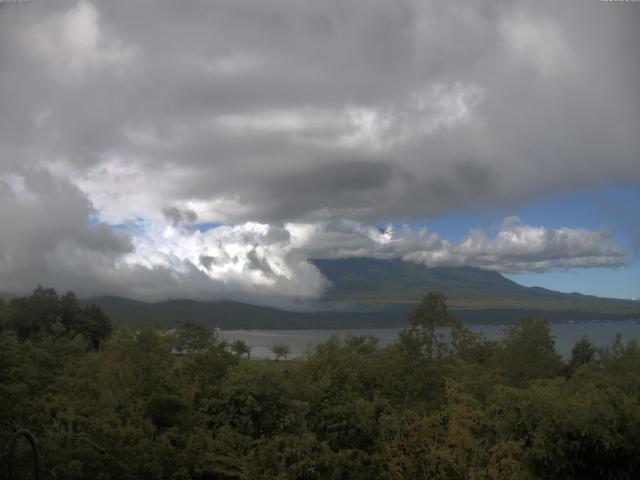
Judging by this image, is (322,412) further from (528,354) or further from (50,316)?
(50,316)

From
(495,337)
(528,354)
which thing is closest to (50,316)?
(495,337)

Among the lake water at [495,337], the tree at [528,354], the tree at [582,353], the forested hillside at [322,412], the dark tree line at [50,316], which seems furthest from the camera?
the lake water at [495,337]

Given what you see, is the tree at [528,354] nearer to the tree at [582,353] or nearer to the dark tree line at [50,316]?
the tree at [582,353]

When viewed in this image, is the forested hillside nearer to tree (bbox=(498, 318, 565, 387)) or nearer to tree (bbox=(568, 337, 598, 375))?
tree (bbox=(498, 318, 565, 387))

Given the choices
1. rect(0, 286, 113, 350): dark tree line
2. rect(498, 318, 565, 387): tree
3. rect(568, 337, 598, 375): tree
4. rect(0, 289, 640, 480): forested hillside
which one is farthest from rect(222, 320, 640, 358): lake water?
rect(0, 286, 113, 350): dark tree line

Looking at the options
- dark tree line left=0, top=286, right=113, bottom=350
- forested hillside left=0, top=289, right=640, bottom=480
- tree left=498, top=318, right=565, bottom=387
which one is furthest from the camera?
dark tree line left=0, top=286, right=113, bottom=350

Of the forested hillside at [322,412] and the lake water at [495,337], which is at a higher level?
the forested hillside at [322,412]

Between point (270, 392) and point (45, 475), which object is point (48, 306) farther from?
point (45, 475)

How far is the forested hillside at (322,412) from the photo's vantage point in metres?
14.5

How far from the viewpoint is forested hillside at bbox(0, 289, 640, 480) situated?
47.7 ft

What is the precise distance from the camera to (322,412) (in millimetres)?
26281

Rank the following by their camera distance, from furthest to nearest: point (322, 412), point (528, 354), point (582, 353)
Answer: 1. point (582, 353)
2. point (528, 354)
3. point (322, 412)

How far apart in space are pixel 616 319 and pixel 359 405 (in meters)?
165

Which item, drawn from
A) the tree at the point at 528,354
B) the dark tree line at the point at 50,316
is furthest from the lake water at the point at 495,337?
the dark tree line at the point at 50,316
